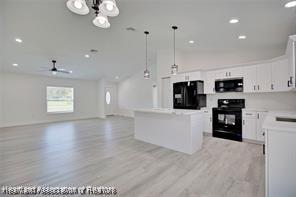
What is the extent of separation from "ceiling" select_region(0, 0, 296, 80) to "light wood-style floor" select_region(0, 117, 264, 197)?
278 cm

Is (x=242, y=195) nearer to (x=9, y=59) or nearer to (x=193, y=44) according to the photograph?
(x=193, y=44)

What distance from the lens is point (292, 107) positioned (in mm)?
3980

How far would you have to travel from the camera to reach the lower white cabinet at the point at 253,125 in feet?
13.2

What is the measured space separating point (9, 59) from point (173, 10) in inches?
260

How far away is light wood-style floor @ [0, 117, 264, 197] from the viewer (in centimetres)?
216

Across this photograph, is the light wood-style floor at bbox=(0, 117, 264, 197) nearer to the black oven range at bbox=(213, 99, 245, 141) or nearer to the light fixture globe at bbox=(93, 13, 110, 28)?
the black oven range at bbox=(213, 99, 245, 141)

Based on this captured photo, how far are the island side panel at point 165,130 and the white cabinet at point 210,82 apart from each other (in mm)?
2062

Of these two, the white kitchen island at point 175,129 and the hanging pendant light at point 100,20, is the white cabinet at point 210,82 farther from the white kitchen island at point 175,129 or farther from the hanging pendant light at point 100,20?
the hanging pendant light at point 100,20

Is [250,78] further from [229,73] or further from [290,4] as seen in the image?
[290,4]

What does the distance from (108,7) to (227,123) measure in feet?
14.3

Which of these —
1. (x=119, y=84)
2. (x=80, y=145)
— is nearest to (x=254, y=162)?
(x=80, y=145)

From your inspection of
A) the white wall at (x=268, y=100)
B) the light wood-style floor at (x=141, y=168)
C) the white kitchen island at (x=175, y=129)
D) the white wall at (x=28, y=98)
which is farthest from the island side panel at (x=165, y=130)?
the white wall at (x=28, y=98)

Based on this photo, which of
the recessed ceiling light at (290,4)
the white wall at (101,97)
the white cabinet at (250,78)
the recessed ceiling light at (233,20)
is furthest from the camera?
the white wall at (101,97)

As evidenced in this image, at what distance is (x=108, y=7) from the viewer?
197 cm
